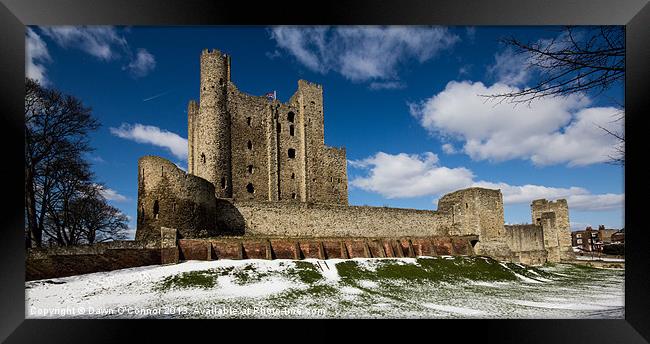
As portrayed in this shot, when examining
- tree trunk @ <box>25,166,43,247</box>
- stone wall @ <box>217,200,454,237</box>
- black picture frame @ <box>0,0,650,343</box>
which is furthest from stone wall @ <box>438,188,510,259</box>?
tree trunk @ <box>25,166,43,247</box>

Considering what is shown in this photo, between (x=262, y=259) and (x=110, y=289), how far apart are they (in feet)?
17.8

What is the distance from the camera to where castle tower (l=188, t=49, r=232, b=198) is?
22578 millimetres

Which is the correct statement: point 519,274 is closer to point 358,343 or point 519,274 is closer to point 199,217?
point 358,343

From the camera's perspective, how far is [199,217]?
15570 mm

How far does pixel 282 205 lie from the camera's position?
19812 millimetres

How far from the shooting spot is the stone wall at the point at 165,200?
14336 mm

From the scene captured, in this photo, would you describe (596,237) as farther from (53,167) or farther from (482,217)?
(53,167)

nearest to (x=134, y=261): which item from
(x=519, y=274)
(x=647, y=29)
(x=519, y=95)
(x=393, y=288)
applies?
(x=393, y=288)

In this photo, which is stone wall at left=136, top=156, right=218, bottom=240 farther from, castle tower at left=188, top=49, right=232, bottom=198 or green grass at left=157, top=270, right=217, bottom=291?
castle tower at left=188, top=49, right=232, bottom=198

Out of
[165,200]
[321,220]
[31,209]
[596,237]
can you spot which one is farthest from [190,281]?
[596,237]

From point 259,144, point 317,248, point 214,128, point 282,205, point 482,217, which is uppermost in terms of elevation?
point 214,128
